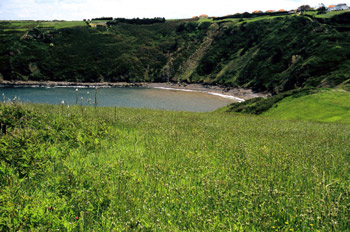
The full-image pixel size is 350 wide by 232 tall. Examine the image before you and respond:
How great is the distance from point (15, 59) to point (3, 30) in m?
45.9

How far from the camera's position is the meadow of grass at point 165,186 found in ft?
17.0

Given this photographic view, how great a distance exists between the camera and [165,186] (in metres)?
6.84

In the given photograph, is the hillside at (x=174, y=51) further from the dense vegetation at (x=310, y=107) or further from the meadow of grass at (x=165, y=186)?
the meadow of grass at (x=165, y=186)

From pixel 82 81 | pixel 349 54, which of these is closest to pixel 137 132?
pixel 349 54

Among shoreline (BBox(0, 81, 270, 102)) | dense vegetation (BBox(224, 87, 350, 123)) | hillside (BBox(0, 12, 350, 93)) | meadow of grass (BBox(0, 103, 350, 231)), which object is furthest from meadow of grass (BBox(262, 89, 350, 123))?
shoreline (BBox(0, 81, 270, 102))

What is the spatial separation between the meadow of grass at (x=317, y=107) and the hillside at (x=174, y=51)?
48.4 metres

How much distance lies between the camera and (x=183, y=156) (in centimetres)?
950

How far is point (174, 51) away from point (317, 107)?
465 feet

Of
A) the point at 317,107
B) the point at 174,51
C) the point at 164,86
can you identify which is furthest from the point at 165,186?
the point at 174,51

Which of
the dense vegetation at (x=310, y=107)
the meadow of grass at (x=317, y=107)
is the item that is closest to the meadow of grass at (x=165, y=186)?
the meadow of grass at (x=317, y=107)

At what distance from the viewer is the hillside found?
112 m

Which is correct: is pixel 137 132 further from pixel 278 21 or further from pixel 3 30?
pixel 3 30

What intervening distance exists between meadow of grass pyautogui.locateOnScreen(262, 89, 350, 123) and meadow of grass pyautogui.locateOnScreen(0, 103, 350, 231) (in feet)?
103

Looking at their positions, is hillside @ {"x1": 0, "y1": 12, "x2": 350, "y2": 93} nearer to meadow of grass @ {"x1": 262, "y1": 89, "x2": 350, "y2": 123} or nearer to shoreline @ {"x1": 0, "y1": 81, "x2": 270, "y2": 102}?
shoreline @ {"x1": 0, "y1": 81, "x2": 270, "y2": 102}
